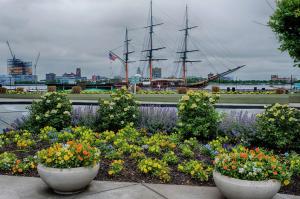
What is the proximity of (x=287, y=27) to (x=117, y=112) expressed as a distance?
490 cm

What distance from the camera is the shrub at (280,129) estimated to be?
23.5ft

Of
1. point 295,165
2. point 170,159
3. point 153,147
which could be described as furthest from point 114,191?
point 295,165

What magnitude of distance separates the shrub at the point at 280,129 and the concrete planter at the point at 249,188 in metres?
3.04

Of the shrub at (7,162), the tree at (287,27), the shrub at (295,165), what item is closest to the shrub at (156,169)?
the shrub at (295,165)

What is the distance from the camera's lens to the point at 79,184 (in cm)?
468

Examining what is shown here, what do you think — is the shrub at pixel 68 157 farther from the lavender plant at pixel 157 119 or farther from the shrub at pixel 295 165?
the lavender plant at pixel 157 119

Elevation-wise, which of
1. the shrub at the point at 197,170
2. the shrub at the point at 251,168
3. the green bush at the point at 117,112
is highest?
the green bush at the point at 117,112

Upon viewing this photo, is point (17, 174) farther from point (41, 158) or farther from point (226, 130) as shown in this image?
point (226, 130)

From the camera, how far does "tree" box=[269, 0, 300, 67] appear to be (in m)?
7.21

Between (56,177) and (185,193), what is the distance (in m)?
1.85

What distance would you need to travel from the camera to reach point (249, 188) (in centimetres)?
420

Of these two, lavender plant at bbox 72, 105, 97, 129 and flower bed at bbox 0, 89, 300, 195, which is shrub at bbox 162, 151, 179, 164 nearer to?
flower bed at bbox 0, 89, 300, 195

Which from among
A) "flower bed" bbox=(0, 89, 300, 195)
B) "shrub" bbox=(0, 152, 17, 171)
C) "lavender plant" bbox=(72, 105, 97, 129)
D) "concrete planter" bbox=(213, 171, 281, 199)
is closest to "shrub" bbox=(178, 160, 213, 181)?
"flower bed" bbox=(0, 89, 300, 195)

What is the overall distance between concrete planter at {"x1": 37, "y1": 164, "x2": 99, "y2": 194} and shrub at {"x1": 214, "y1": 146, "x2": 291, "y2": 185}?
6.20 ft
